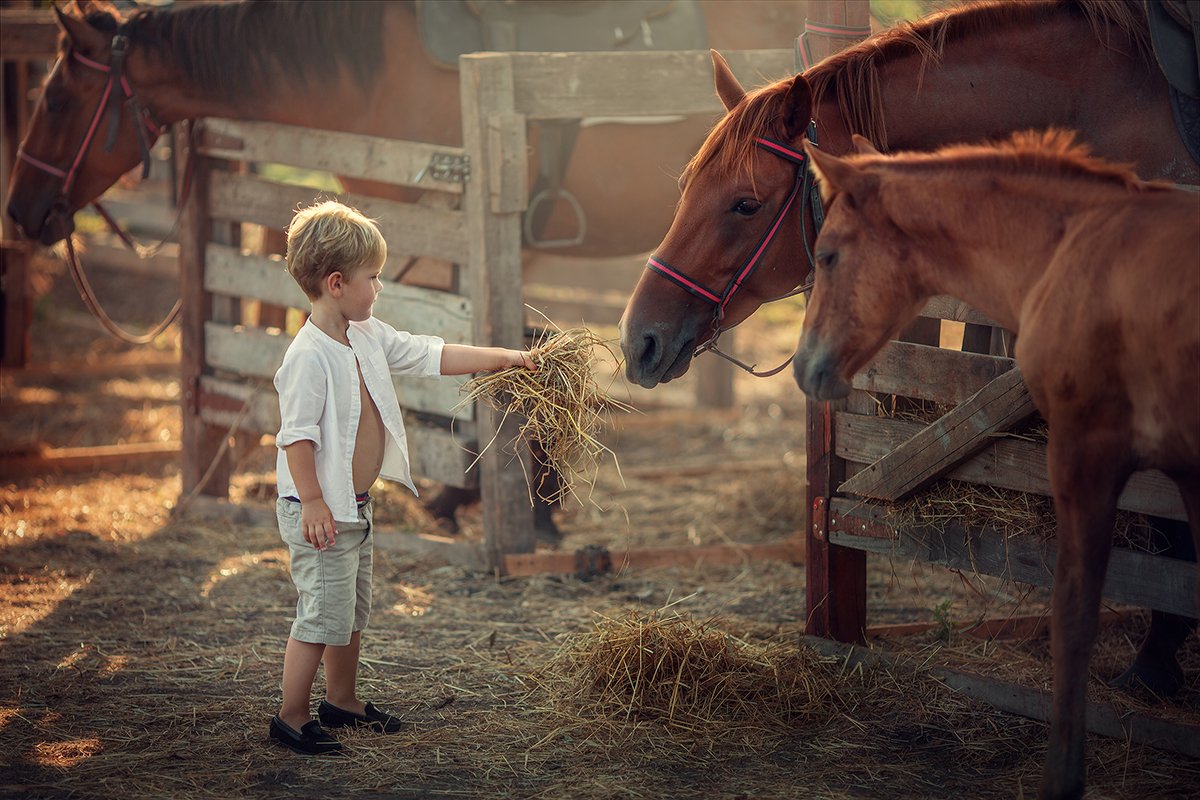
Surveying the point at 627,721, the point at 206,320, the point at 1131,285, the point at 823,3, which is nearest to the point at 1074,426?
the point at 1131,285

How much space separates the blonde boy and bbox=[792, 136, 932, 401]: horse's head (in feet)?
3.78

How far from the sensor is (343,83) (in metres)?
5.40

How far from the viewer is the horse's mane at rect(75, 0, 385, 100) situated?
536 cm

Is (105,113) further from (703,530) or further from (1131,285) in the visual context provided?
(1131,285)

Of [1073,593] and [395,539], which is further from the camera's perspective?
[395,539]

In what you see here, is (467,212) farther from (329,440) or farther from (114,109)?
(114,109)

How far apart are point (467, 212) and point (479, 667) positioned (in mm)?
1850

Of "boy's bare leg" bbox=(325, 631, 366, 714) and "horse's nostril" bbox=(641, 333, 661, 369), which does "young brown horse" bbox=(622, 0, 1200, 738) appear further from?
"boy's bare leg" bbox=(325, 631, 366, 714)

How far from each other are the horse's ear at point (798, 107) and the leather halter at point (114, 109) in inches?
137

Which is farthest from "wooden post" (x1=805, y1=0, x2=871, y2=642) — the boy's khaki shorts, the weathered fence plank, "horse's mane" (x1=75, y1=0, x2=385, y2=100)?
"horse's mane" (x1=75, y1=0, x2=385, y2=100)

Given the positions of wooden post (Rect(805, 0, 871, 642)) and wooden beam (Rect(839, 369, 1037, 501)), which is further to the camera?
wooden post (Rect(805, 0, 871, 642))

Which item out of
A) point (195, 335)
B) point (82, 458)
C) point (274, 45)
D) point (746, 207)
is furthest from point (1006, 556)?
point (82, 458)

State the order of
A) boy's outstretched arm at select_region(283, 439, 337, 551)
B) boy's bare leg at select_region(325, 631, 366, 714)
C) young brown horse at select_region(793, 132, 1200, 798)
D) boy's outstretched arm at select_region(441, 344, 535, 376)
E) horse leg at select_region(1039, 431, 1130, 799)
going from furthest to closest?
boy's outstretched arm at select_region(441, 344, 535, 376)
boy's bare leg at select_region(325, 631, 366, 714)
boy's outstretched arm at select_region(283, 439, 337, 551)
horse leg at select_region(1039, 431, 1130, 799)
young brown horse at select_region(793, 132, 1200, 798)

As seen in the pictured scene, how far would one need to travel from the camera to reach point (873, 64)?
10.3 ft
